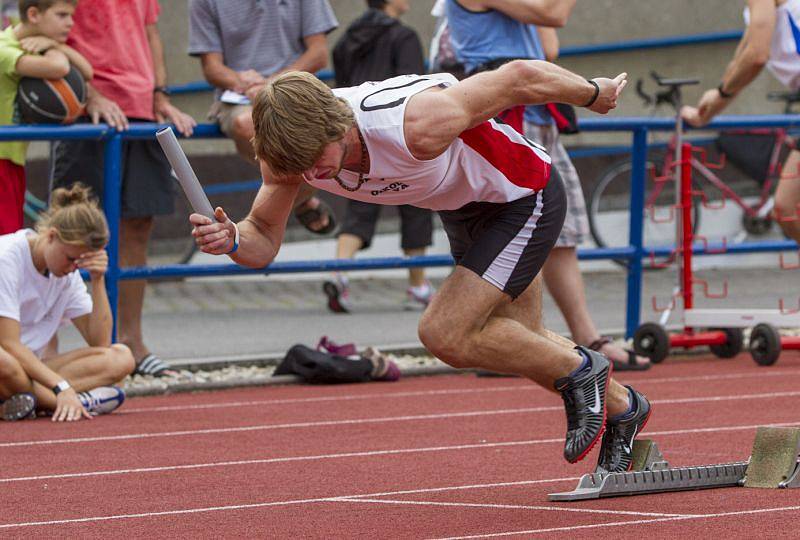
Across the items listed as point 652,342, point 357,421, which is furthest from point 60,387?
point 652,342

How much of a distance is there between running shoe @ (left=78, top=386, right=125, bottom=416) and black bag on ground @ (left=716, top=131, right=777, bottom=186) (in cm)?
772

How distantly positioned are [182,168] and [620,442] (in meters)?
1.89

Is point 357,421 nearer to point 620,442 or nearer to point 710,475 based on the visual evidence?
point 620,442

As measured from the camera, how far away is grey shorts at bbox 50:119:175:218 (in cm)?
848

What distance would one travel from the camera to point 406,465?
6055mm

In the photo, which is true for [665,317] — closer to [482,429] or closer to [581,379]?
[482,429]

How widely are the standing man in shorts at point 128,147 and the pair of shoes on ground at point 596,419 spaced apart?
373 cm

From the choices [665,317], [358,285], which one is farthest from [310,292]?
[665,317]

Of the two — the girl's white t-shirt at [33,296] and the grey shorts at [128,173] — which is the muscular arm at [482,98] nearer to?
the girl's white t-shirt at [33,296]

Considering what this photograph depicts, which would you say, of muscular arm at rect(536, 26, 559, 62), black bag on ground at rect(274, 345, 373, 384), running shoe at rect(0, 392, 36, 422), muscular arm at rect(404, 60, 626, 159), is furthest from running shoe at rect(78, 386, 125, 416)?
muscular arm at rect(404, 60, 626, 159)

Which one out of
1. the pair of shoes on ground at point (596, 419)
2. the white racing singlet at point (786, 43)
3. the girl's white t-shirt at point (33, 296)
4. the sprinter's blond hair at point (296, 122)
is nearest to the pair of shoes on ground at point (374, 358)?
the girl's white t-shirt at point (33, 296)

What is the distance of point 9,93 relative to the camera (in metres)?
8.09

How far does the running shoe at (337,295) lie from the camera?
37.0 ft

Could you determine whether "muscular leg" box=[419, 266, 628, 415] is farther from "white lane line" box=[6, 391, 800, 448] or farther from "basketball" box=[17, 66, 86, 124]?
"basketball" box=[17, 66, 86, 124]
